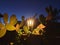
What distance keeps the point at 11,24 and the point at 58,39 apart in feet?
3.53

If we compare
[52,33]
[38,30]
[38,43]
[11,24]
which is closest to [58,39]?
[52,33]

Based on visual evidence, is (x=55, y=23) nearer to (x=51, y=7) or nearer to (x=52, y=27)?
(x=52, y=27)

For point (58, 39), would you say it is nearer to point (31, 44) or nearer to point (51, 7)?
point (31, 44)

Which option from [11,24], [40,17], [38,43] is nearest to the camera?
[11,24]

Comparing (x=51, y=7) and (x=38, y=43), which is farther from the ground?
(x=51, y=7)

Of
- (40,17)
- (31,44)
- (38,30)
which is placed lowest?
(31,44)

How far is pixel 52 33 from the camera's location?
3.92m

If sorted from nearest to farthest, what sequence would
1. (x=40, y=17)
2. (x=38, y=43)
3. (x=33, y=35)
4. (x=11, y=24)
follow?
(x=11, y=24)
(x=38, y=43)
(x=33, y=35)
(x=40, y=17)

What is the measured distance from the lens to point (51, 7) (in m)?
4.53

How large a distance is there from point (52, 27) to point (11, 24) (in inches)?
35.7

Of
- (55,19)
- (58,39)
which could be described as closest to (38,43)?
(58,39)

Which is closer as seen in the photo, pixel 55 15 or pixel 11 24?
pixel 11 24

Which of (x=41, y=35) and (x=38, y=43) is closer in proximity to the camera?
(x=38, y=43)

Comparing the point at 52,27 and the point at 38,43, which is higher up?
the point at 52,27
